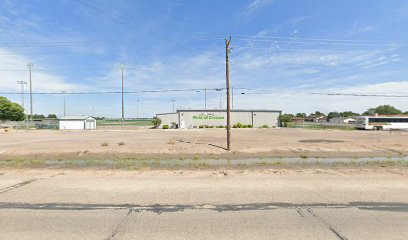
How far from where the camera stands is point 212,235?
396 centimetres

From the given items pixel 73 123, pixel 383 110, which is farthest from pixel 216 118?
pixel 383 110

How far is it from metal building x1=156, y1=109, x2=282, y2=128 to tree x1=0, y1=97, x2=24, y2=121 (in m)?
44.2

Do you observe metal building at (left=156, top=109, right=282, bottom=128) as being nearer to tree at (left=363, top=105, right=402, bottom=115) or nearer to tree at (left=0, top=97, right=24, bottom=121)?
tree at (left=0, top=97, right=24, bottom=121)

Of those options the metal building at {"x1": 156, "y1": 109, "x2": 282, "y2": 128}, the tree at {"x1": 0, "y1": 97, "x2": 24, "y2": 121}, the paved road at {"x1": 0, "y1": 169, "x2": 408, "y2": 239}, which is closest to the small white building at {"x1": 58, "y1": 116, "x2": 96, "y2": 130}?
the tree at {"x1": 0, "y1": 97, "x2": 24, "y2": 121}

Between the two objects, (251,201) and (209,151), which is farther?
(209,151)

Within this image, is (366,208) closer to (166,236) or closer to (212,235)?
(212,235)

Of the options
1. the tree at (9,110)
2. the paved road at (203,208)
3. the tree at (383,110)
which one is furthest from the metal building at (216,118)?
the tree at (383,110)

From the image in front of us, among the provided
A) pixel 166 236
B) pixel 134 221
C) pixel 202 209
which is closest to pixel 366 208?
pixel 202 209

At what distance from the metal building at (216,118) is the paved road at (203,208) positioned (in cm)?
4769

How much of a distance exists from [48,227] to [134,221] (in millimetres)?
1571

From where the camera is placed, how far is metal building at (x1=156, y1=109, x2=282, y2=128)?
2192 inches

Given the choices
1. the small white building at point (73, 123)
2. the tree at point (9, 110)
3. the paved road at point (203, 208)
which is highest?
the tree at point (9, 110)

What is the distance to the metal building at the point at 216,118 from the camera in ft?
183

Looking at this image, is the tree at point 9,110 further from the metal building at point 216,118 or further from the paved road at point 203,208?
the paved road at point 203,208
